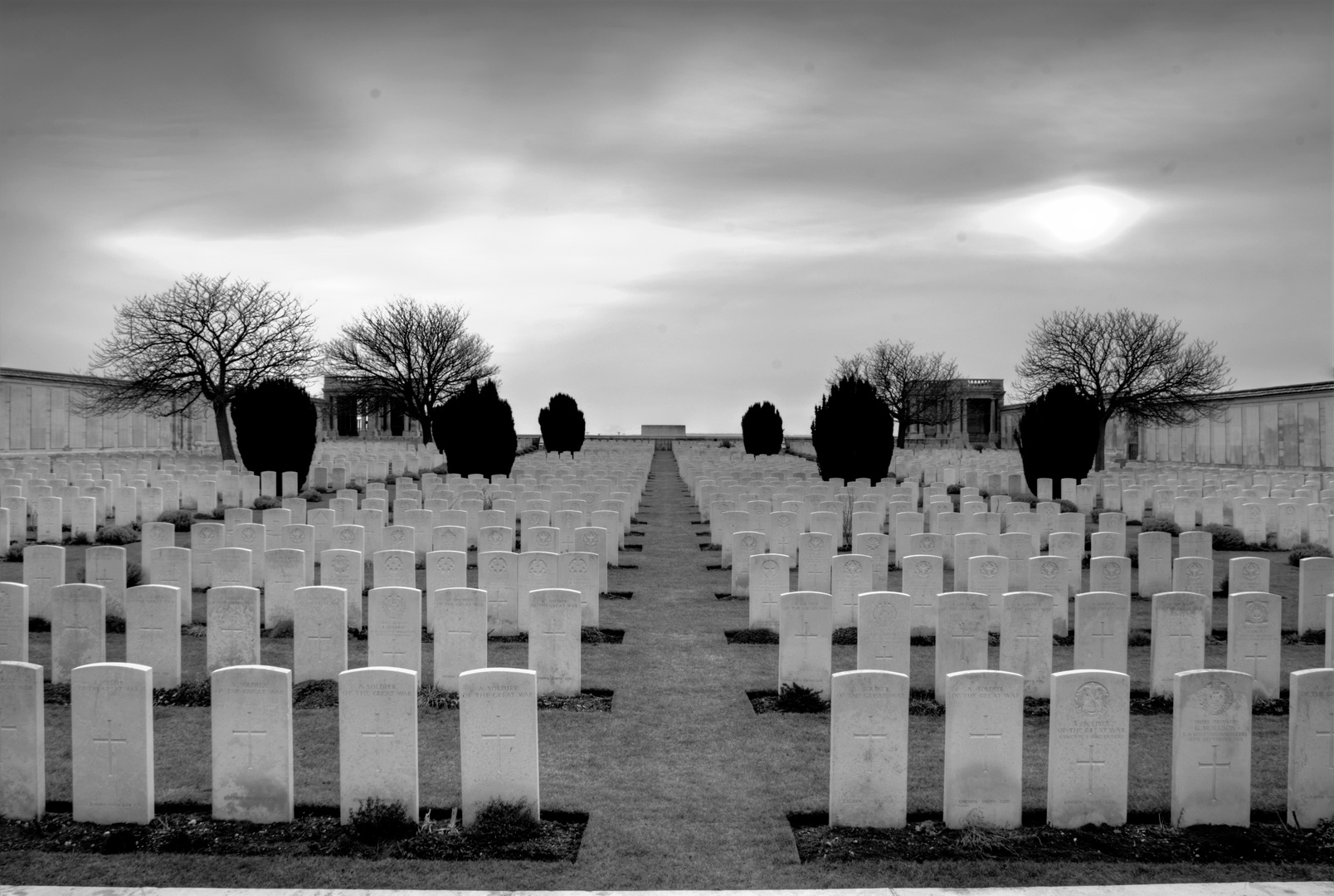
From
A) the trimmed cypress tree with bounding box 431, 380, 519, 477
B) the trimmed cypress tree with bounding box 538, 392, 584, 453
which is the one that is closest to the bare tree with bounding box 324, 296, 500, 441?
the trimmed cypress tree with bounding box 538, 392, 584, 453

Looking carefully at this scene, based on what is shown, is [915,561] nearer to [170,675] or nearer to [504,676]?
[504,676]

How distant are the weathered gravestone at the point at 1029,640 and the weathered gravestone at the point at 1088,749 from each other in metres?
2.34

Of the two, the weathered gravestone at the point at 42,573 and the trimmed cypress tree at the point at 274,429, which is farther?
the trimmed cypress tree at the point at 274,429

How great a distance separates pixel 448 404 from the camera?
28047 mm

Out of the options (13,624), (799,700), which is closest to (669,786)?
(799,700)

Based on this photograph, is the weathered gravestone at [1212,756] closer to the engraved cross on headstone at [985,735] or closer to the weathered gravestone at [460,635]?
the engraved cross on headstone at [985,735]

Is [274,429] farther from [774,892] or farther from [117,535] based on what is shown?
[774,892]

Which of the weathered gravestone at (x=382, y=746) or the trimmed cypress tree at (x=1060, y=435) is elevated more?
the trimmed cypress tree at (x=1060, y=435)

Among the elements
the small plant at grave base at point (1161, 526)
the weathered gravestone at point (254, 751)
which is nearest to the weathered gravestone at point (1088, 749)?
the weathered gravestone at point (254, 751)

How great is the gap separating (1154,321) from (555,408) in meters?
27.2

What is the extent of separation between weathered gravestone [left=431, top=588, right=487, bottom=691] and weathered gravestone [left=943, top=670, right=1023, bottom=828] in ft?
13.1

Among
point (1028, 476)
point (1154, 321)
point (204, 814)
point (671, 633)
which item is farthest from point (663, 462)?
point (204, 814)

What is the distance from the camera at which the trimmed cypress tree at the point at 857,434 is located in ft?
86.2

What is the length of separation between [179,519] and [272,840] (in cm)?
1545
